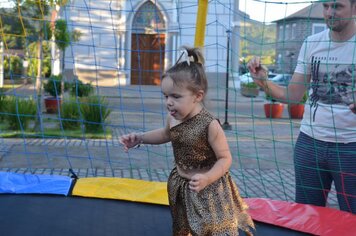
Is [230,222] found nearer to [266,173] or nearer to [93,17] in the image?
[266,173]

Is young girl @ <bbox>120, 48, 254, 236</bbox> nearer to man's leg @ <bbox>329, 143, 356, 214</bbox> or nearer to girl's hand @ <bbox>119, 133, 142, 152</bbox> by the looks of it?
girl's hand @ <bbox>119, 133, 142, 152</bbox>

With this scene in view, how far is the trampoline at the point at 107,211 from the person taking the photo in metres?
2.49

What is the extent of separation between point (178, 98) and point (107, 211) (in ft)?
3.88

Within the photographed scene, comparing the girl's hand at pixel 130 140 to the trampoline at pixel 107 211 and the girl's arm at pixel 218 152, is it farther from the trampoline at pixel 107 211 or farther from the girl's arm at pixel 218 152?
the trampoline at pixel 107 211

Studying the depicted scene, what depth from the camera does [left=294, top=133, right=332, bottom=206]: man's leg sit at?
7.65 ft

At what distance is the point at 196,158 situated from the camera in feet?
6.53

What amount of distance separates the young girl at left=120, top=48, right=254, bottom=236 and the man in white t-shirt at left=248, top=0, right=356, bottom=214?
48 centimetres

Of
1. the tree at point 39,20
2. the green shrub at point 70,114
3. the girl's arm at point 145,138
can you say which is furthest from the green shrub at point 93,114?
the girl's arm at point 145,138

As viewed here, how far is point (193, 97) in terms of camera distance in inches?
75.3

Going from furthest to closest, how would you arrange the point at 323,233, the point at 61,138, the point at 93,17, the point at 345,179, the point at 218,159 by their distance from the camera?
the point at 93,17, the point at 61,138, the point at 323,233, the point at 345,179, the point at 218,159

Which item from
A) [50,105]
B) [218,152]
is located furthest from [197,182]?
[50,105]

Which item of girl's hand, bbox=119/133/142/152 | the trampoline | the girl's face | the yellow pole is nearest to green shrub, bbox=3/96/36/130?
the trampoline

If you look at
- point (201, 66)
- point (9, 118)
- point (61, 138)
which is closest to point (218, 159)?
point (201, 66)

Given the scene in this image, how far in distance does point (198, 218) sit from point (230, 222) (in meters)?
0.13
